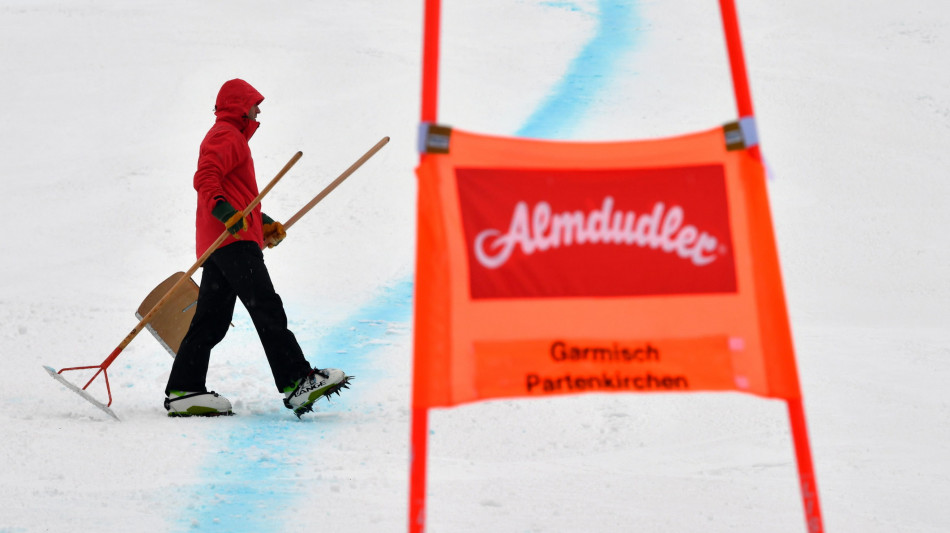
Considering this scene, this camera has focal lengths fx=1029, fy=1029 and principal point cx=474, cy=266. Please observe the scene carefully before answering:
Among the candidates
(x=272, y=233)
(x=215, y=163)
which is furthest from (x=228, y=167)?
(x=272, y=233)

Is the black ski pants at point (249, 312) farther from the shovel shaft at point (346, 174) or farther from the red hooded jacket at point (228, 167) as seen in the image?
the shovel shaft at point (346, 174)

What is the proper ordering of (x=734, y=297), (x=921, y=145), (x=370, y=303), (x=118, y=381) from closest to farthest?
(x=734, y=297), (x=118, y=381), (x=370, y=303), (x=921, y=145)

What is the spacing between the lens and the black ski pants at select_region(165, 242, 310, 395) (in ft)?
14.3

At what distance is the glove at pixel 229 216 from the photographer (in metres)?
4.24

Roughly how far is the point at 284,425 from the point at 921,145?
290 inches

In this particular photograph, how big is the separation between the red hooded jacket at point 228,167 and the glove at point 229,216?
0.03 meters

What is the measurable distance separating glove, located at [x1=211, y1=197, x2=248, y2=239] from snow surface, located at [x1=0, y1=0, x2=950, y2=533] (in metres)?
0.82

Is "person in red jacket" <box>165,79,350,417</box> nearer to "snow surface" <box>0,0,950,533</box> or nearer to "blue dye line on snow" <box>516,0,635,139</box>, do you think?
"snow surface" <box>0,0,950,533</box>

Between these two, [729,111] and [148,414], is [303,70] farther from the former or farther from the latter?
[148,414]

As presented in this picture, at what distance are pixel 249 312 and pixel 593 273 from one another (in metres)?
2.27

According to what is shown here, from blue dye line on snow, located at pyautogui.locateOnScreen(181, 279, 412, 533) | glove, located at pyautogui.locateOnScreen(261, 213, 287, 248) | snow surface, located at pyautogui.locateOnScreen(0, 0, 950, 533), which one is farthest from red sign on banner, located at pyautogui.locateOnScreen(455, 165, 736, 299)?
glove, located at pyautogui.locateOnScreen(261, 213, 287, 248)

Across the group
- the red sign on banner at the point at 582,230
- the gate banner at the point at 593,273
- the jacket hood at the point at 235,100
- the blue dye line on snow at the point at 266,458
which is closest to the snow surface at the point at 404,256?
the blue dye line on snow at the point at 266,458

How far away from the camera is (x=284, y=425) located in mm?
4285

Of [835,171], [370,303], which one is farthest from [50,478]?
[835,171]
